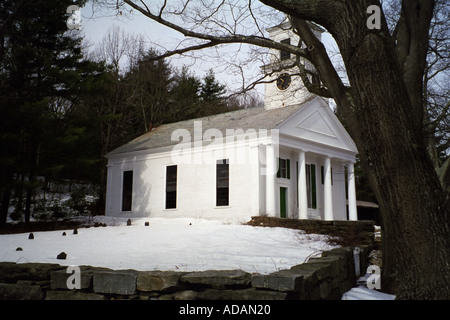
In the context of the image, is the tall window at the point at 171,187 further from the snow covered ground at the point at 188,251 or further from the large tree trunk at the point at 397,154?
the large tree trunk at the point at 397,154

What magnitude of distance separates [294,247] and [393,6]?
6208 millimetres

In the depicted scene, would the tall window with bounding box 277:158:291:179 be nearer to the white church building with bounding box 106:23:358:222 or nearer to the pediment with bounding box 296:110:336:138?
the white church building with bounding box 106:23:358:222

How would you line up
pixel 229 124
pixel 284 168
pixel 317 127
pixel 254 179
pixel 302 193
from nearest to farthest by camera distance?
pixel 254 179
pixel 302 193
pixel 284 168
pixel 229 124
pixel 317 127

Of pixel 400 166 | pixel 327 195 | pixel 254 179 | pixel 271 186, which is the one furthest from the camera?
pixel 327 195

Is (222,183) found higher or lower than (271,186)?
higher

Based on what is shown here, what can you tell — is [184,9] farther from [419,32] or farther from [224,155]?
[224,155]

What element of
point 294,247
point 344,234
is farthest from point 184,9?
point 344,234

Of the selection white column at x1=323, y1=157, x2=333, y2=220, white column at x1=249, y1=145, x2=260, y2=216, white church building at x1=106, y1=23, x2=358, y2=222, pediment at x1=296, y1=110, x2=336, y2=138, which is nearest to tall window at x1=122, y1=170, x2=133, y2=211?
white church building at x1=106, y1=23, x2=358, y2=222

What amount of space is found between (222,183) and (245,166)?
1.49 m

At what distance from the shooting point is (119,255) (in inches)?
292

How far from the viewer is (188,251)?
8.09 meters

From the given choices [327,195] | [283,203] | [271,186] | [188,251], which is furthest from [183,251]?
[327,195]

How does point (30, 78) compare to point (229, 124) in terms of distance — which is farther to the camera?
point (229, 124)

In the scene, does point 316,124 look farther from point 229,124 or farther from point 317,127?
point 229,124
